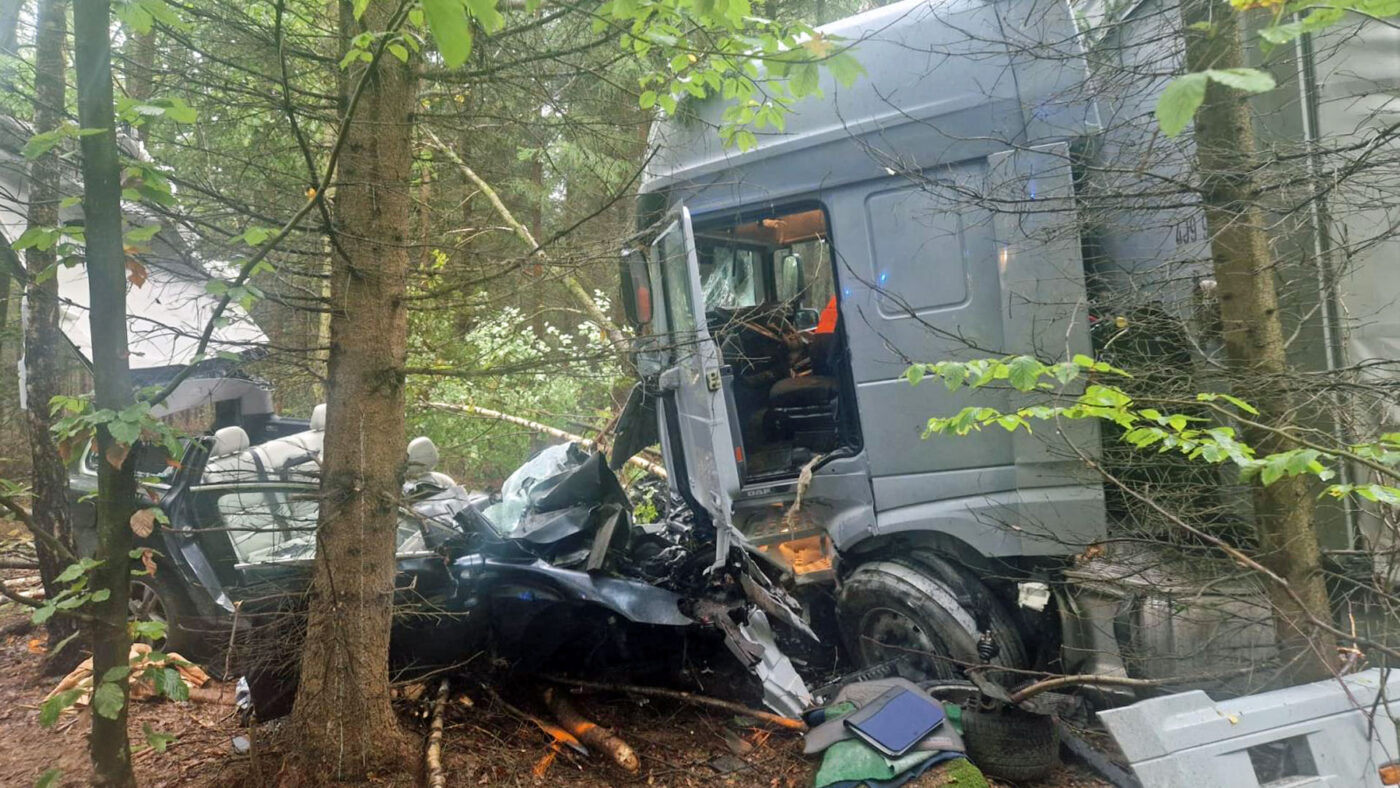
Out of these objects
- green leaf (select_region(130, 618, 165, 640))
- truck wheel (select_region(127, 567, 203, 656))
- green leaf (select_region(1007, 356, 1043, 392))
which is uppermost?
green leaf (select_region(1007, 356, 1043, 392))

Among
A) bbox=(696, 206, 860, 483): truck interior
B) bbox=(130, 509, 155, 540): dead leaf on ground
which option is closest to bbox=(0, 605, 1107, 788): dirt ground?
bbox=(130, 509, 155, 540): dead leaf on ground

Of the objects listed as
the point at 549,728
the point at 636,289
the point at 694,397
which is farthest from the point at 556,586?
the point at 636,289

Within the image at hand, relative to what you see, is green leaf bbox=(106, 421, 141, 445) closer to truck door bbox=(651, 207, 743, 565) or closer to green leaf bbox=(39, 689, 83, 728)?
green leaf bbox=(39, 689, 83, 728)

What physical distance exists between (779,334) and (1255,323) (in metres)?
2.63

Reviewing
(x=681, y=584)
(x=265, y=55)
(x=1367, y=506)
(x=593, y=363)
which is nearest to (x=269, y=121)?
(x=265, y=55)

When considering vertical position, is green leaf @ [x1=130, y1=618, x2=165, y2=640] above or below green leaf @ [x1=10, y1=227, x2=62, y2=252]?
below

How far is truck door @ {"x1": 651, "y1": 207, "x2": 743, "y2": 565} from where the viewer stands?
3691 mm

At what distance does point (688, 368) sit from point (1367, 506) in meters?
2.78

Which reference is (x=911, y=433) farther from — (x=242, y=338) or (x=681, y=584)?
(x=242, y=338)

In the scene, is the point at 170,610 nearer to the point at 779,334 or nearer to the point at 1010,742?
the point at 779,334

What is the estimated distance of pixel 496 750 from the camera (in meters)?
3.36

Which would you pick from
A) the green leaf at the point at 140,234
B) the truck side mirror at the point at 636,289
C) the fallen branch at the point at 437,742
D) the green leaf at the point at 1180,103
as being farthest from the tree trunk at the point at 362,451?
the green leaf at the point at 1180,103

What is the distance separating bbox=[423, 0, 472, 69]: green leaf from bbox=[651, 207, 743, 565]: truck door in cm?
190

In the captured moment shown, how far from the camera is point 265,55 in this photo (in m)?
2.88
